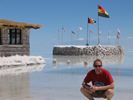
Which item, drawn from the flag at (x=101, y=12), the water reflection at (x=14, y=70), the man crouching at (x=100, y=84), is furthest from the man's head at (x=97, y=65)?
the flag at (x=101, y=12)

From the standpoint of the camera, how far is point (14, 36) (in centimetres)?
4075

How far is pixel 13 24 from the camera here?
37688mm

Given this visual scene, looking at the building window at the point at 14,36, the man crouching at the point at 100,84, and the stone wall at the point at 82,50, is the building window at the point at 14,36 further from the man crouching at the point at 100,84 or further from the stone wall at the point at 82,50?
the stone wall at the point at 82,50

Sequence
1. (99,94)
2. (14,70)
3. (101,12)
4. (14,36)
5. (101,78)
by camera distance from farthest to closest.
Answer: (101,12) → (14,36) → (14,70) → (99,94) → (101,78)

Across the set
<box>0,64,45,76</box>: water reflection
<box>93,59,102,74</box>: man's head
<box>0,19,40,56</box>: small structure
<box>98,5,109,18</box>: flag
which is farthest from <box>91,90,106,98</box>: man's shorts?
<box>98,5,109,18</box>: flag

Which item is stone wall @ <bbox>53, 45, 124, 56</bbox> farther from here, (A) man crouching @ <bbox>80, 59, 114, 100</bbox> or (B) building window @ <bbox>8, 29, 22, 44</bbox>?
(A) man crouching @ <bbox>80, 59, 114, 100</bbox>

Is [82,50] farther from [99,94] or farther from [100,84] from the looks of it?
[100,84]

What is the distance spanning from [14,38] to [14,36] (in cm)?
18

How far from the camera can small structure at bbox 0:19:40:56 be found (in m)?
38.4

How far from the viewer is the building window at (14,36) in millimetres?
40344

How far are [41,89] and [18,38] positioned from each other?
2339 cm

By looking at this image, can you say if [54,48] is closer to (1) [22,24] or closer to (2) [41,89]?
(1) [22,24]

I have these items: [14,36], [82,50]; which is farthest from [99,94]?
[82,50]

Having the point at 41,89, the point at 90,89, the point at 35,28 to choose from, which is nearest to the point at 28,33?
the point at 35,28
